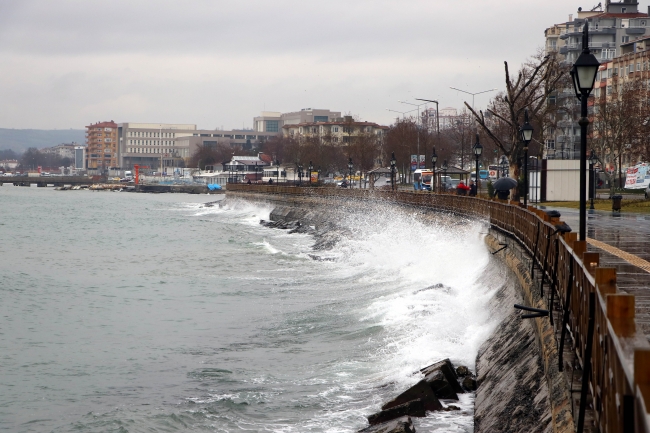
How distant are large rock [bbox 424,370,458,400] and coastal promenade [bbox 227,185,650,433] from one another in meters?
1.81

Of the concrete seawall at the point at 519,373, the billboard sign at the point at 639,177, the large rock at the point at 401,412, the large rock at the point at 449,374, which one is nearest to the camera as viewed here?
the concrete seawall at the point at 519,373

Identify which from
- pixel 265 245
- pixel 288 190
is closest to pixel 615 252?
pixel 265 245

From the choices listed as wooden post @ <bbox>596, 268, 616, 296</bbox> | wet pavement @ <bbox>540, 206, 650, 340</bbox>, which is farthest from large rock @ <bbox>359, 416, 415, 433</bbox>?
wooden post @ <bbox>596, 268, 616, 296</bbox>

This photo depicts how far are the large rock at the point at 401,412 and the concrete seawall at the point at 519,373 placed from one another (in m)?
0.81

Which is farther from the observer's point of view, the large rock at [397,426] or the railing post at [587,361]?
the large rock at [397,426]

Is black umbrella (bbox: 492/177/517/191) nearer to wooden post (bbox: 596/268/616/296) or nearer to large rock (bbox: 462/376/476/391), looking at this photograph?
large rock (bbox: 462/376/476/391)

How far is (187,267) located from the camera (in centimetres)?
4016

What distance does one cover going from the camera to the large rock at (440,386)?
12727 millimetres

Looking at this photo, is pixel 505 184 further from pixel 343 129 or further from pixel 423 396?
pixel 343 129

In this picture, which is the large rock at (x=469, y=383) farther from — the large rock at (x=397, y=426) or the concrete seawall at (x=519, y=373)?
the large rock at (x=397, y=426)

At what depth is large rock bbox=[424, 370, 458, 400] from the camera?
1273 centimetres

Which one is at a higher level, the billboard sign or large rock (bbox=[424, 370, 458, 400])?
the billboard sign

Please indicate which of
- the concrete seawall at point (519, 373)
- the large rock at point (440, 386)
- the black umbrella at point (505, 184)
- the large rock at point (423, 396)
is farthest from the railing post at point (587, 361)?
the black umbrella at point (505, 184)

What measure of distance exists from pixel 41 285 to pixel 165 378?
1887 centimetres
